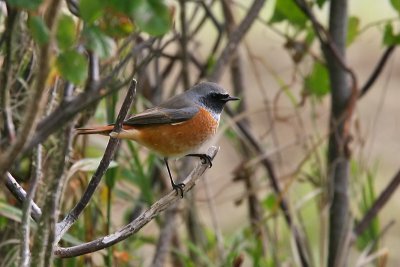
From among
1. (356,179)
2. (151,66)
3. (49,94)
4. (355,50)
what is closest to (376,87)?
(355,50)

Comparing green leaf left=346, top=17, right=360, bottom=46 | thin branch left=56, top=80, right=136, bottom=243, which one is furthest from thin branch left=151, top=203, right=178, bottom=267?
→ thin branch left=56, top=80, right=136, bottom=243

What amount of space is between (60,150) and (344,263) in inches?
87.7

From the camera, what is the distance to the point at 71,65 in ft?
4.42

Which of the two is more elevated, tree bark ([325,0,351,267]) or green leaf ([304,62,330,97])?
green leaf ([304,62,330,97])

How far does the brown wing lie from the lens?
2926 mm

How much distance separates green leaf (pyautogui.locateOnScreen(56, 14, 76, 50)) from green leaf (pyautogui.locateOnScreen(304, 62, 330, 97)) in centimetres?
249

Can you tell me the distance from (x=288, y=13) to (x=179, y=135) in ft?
2.58

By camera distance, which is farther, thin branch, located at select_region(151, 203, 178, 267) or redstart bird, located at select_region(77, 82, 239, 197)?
thin branch, located at select_region(151, 203, 178, 267)

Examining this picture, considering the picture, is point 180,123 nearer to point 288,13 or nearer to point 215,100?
point 215,100

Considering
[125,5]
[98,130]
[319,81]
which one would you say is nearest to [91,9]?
[125,5]

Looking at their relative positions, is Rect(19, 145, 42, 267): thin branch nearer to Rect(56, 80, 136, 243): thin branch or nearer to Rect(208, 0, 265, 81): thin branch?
Rect(56, 80, 136, 243): thin branch

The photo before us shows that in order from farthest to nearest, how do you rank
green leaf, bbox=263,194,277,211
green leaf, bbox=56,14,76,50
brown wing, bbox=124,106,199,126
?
green leaf, bbox=263,194,277,211 → brown wing, bbox=124,106,199,126 → green leaf, bbox=56,14,76,50

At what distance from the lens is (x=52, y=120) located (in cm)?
135

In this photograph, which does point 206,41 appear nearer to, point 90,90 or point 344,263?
point 344,263
